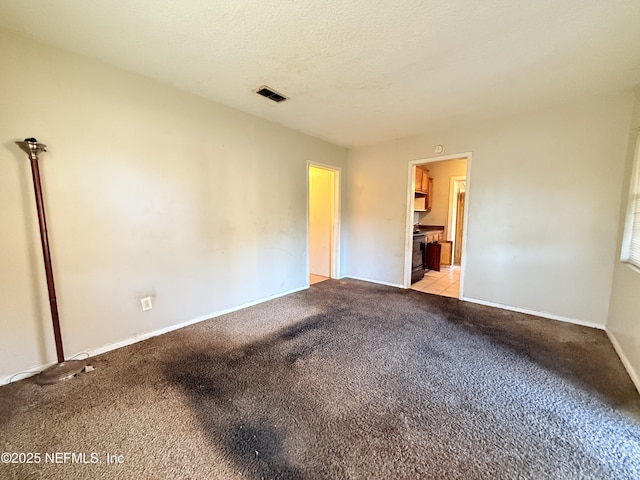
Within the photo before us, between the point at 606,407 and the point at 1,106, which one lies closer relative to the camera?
the point at 606,407

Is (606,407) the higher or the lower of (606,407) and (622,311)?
the lower

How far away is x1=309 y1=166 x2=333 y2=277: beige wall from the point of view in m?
4.68

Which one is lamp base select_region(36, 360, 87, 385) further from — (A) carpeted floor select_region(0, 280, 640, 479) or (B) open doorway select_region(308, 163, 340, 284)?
(B) open doorway select_region(308, 163, 340, 284)

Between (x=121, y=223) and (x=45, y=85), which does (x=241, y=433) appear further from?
(x=45, y=85)

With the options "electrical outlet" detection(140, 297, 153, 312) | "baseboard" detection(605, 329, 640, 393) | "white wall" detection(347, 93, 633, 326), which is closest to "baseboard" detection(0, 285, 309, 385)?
"electrical outlet" detection(140, 297, 153, 312)

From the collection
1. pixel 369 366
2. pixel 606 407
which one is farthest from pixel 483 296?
pixel 369 366

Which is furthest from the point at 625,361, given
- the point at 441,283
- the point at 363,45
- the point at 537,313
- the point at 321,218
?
the point at 321,218

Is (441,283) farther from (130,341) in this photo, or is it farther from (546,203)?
(130,341)

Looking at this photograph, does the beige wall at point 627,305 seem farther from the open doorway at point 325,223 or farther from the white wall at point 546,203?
the open doorway at point 325,223

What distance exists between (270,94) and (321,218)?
259 centimetres

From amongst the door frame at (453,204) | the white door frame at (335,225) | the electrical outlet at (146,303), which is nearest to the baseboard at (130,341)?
the electrical outlet at (146,303)

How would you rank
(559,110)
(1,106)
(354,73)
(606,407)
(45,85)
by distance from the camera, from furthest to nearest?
(559,110)
(354,73)
(45,85)
(1,106)
(606,407)

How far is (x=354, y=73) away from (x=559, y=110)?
7.81 ft

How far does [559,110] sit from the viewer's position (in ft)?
8.84
